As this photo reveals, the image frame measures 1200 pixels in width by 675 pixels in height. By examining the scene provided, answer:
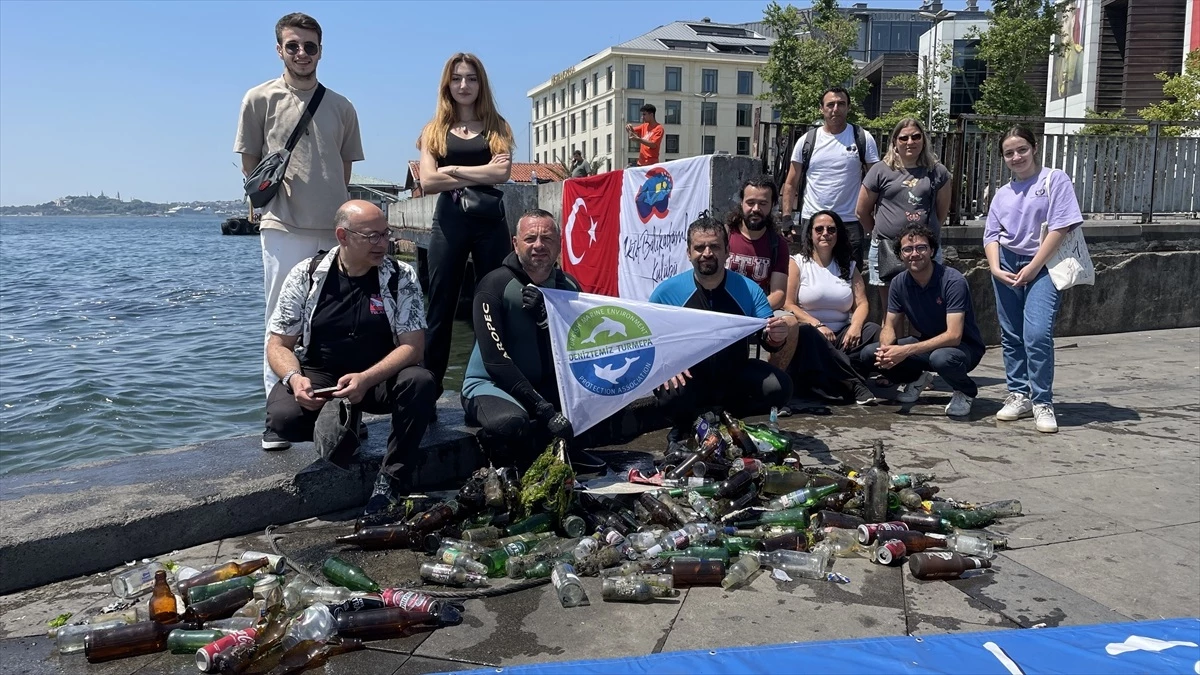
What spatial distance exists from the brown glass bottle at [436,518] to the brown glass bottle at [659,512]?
93 cm

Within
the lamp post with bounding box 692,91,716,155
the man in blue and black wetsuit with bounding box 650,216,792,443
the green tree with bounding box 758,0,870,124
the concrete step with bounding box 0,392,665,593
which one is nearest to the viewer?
the concrete step with bounding box 0,392,665,593

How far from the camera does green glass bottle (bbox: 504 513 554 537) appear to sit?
4.05 metres

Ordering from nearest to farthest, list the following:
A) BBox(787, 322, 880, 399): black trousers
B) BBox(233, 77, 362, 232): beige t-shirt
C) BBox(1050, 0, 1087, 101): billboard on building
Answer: BBox(233, 77, 362, 232): beige t-shirt → BBox(787, 322, 880, 399): black trousers → BBox(1050, 0, 1087, 101): billboard on building

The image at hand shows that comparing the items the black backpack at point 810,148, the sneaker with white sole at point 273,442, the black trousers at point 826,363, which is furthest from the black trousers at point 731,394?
the black backpack at point 810,148

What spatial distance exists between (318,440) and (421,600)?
1.30 m

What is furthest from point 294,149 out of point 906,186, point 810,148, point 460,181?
point 906,186

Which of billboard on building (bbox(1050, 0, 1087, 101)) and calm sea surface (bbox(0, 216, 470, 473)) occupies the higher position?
billboard on building (bbox(1050, 0, 1087, 101))

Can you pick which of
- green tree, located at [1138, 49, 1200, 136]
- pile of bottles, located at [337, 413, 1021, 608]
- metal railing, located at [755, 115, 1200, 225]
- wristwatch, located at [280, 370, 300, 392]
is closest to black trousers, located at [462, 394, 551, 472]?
pile of bottles, located at [337, 413, 1021, 608]

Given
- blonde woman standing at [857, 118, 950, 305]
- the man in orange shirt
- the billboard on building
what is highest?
the billboard on building

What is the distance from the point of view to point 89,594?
11.9ft

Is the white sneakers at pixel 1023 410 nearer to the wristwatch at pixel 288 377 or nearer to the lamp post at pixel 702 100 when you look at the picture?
the wristwatch at pixel 288 377

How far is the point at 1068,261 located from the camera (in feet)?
19.2

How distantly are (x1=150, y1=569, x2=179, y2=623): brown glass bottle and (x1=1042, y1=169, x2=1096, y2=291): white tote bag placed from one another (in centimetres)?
566

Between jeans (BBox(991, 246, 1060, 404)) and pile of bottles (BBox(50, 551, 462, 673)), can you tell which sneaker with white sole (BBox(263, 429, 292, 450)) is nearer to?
pile of bottles (BBox(50, 551, 462, 673))
